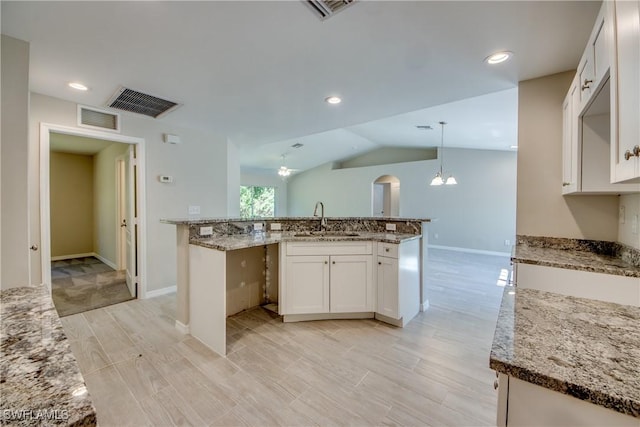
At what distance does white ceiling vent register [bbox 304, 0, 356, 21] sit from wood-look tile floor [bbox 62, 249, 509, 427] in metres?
2.44

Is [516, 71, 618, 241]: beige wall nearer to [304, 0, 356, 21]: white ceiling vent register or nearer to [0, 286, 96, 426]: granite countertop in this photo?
[304, 0, 356, 21]: white ceiling vent register

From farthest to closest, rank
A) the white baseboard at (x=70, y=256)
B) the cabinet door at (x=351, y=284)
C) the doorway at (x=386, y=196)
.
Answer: the doorway at (x=386, y=196) < the white baseboard at (x=70, y=256) < the cabinet door at (x=351, y=284)

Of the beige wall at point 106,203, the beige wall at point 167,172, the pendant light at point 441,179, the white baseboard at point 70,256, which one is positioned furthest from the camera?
the pendant light at point 441,179

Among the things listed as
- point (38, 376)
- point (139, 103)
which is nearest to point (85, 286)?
point (139, 103)

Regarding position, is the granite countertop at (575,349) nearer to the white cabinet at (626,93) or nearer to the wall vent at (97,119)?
the white cabinet at (626,93)

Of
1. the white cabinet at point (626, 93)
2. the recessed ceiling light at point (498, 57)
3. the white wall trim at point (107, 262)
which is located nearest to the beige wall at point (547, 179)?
the recessed ceiling light at point (498, 57)

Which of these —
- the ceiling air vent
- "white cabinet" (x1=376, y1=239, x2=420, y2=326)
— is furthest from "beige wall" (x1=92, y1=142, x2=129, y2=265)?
"white cabinet" (x1=376, y1=239, x2=420, y2=326)

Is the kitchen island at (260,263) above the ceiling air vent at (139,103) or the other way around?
the other way around

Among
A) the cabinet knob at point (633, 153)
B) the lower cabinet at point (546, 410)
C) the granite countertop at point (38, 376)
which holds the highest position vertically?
the cabinet knob at point (633, 153)

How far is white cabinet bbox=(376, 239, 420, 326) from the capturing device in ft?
8.91

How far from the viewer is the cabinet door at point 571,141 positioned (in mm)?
1824

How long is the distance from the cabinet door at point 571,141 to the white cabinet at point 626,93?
0.86 m

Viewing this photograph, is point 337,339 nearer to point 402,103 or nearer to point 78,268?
point 402,103

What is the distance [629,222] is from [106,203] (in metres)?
7.57
